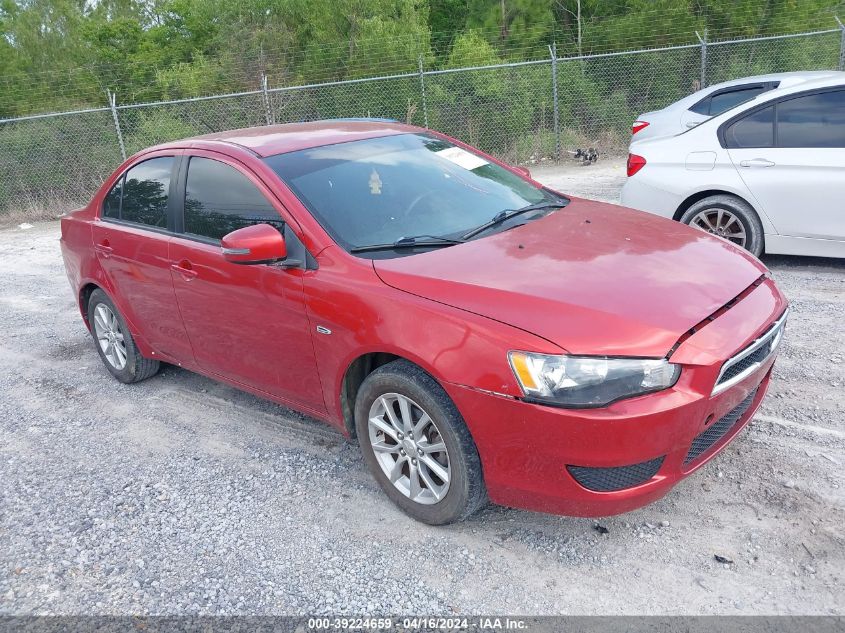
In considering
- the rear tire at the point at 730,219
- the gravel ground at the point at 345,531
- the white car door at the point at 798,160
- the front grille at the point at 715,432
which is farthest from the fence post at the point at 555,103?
the front grille at the point at 715,432

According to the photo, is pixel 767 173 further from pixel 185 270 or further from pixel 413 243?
pixel 185 270

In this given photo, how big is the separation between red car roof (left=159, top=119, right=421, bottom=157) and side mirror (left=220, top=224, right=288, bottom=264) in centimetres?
66

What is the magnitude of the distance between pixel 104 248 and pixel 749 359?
13.2 feet

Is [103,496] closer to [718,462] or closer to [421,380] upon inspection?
[421,380]

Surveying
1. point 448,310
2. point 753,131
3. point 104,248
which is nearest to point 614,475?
point 448,310

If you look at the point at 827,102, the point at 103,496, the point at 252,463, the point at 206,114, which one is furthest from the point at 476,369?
the point at 206,114

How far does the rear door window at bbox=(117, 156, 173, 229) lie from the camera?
4.53 meters

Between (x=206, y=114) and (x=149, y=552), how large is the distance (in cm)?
1282

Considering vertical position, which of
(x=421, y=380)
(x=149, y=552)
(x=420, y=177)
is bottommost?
(x=149, y=552)

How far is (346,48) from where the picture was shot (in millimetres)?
18422

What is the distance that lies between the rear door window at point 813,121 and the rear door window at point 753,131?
2.7 inches

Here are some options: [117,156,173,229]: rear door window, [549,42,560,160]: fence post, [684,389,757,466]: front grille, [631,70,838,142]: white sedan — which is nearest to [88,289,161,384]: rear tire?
[117,156,173,229]: rear door window

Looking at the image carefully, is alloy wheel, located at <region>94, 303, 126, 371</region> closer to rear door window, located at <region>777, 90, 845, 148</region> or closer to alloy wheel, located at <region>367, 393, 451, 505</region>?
alloy wheel, located at <region>367, 393, 451, 505</region>

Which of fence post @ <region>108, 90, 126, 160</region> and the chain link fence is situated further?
the chain link fence
